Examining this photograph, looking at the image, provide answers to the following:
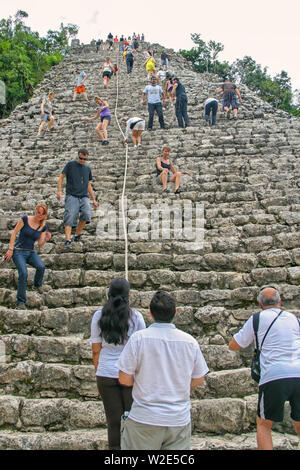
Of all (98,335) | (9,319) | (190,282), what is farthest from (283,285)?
(9,319)

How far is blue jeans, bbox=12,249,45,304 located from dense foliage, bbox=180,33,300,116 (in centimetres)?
2966

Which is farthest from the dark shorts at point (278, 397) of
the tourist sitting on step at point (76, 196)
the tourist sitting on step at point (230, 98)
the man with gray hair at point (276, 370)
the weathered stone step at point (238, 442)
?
the tourist sitting on step at point (230, 98)

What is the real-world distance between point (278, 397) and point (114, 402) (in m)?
1.12

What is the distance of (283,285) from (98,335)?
2.54 metres

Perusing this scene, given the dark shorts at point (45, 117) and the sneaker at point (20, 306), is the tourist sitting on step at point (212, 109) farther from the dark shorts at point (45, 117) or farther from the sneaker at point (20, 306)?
the sneaker at point (20, 306)

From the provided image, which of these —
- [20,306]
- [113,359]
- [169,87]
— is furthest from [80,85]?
[113,359]

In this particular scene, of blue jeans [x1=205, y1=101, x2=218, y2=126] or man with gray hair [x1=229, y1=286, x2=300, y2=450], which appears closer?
man with gray hair [x1=229, y1=286, x2=300, y2=450]

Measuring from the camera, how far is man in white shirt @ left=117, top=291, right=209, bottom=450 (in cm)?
213

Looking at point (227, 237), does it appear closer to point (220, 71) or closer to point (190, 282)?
point (190, 282)

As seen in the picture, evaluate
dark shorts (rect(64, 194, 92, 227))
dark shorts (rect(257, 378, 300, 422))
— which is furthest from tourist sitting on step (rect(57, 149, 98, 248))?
dark shorts (rect(257, 378, 300, 422))

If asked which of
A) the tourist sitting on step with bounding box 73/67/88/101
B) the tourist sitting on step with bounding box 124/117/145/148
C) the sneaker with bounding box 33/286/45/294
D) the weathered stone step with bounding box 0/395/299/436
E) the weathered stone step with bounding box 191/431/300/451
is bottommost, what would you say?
the weathered stone step with bounding box 191/431/300/451

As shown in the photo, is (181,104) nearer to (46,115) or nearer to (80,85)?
(46,115)

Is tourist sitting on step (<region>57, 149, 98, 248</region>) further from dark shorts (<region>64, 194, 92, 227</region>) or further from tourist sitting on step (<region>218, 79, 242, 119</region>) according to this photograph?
tourist sitting on step (<region>218, 79, 242, 119</region>)

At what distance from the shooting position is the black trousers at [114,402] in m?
2.54
